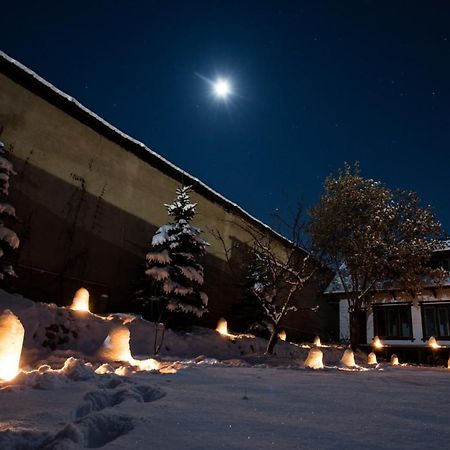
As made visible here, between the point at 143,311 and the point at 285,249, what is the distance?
14.2 meters

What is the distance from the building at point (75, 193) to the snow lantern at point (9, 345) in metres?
8.44

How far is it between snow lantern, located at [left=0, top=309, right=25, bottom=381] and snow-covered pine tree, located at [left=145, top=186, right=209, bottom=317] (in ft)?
28.2

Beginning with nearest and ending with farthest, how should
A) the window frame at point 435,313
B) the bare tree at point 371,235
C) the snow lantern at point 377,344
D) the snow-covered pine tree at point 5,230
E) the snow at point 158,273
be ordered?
the snow-covered pine tree at point 5,230
the snow at point 158,273
the bare tree at point 371,235
the window frame at point 435,313
the snow lantern at point 377,344

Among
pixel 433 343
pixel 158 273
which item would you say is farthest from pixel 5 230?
pixel 433 343

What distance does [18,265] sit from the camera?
11766mm

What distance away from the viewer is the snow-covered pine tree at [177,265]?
1312 centimetres

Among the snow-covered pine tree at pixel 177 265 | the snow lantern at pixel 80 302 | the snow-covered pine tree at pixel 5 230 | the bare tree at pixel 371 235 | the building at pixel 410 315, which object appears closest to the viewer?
the snow-covered pine tree at pixel 5 230

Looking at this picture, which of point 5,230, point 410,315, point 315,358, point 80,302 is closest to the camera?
point 315,358

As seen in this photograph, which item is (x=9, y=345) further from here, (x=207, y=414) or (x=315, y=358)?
(x=315, y=358)

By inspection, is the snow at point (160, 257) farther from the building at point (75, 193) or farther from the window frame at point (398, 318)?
the window frame at point (398, 318)

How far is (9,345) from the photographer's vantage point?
412 centimetres

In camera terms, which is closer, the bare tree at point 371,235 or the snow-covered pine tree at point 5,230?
the snow-covered pine tree at point 5,230

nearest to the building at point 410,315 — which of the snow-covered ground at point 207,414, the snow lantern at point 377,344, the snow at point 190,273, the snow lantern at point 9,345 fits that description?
the snow lantern at point 377,344

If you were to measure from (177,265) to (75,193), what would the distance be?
4.62 meters
